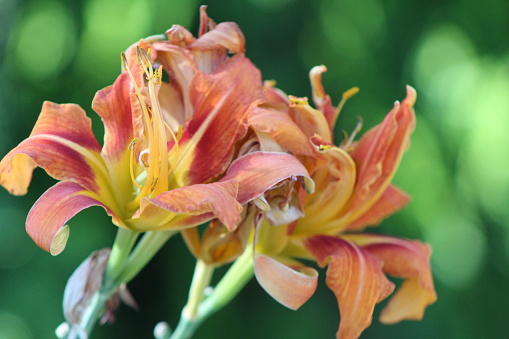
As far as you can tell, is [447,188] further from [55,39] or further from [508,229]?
[55,39]

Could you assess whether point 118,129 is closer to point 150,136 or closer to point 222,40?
Answer: point 150,136

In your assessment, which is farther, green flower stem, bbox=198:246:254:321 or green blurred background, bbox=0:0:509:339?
green blurred background, bbox=0:0:509:339

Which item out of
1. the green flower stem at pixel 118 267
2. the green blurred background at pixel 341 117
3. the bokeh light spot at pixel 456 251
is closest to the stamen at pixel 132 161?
the green flower stem at pixel 118 267

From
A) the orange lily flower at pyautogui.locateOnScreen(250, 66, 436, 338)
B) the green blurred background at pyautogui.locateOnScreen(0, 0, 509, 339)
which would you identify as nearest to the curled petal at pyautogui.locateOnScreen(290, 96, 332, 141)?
the orange lily flower at pyautogui.locateOnScreen(250, 66, 436, 338)

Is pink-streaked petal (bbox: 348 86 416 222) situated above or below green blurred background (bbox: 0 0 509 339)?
above

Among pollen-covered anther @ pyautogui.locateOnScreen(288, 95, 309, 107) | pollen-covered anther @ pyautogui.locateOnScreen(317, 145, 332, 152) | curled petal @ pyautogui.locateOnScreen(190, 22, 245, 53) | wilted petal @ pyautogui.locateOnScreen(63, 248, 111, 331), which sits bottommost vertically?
Answer: wilted petal @ pyautogui.locateOnScreen(63, 248, 111, 331)

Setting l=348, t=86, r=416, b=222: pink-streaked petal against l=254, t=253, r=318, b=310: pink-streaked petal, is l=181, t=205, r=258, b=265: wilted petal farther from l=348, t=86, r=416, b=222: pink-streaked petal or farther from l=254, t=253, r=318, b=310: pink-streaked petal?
l=348, t=86, r=416, b=222: pink-streaked petal

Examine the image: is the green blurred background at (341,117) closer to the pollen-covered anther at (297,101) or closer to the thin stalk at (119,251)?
the thin stalk at (119,251)

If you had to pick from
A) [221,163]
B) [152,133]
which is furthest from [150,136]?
[221,163]
